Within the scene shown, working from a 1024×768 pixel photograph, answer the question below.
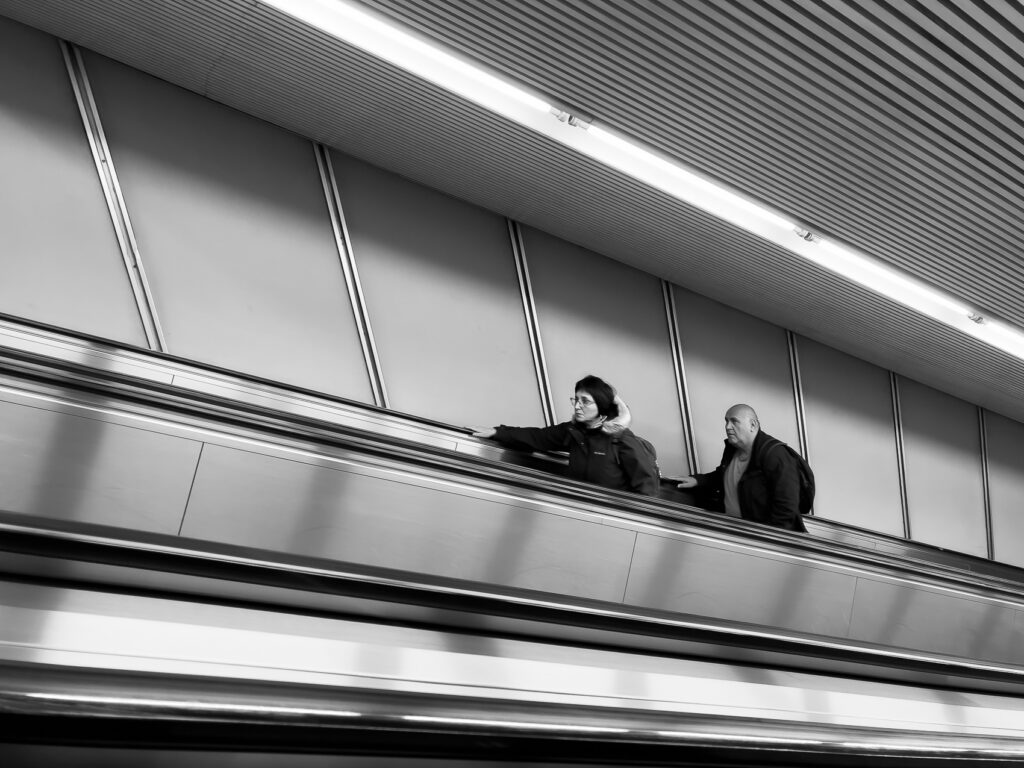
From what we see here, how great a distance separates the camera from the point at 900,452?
43.2ft

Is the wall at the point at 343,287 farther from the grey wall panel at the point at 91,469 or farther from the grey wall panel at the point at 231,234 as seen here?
the grey wall panel at the point at 91,469

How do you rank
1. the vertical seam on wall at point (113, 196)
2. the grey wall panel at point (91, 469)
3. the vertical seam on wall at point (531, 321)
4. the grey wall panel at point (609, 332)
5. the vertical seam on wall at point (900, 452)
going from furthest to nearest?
1. the vertical seam on wall at point (900, 452)
2. the grey wall panel at point (609, 332)
3. the vertical seam on wall at point (531, 321)
4. the vertical seam on wall at point (113, 196)
5. the grey wall panel at point (91, 469)

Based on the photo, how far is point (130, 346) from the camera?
6312 mm

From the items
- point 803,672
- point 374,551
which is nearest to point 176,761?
point 803,672

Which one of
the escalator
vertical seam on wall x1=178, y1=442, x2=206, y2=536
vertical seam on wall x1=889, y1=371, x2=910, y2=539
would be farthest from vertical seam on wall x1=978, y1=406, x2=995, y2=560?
vertical seam on wall x1=178, y1=442, x2=206, y2=536

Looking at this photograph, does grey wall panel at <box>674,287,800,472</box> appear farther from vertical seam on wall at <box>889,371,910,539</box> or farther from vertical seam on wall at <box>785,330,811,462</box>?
vertical seam on wall at <box>889,371,910,539</box>

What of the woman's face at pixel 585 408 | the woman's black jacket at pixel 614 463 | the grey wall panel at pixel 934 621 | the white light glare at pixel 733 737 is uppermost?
the woman's face at pixel 585 408

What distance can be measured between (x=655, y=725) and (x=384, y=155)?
7611 mm

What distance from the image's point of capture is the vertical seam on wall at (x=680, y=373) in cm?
1083

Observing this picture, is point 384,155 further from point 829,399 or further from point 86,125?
point 829,399

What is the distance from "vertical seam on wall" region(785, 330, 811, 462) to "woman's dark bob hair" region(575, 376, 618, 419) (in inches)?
256

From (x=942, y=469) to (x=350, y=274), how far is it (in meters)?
10.7

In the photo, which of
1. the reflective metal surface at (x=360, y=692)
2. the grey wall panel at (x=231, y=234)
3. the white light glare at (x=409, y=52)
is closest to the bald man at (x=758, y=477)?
the white light glare at (x=409, y=52)

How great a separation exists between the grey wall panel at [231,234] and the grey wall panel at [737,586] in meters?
4.19
